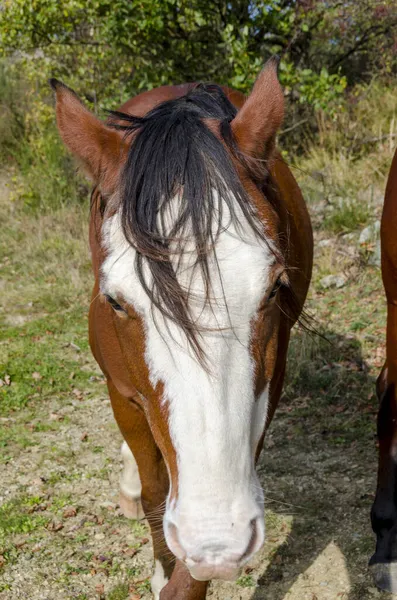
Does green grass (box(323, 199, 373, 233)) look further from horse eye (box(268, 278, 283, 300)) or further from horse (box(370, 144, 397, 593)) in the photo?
horse eye (box(268, 278, 283, 300))

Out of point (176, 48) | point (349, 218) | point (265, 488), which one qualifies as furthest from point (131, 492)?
point (176, 48)

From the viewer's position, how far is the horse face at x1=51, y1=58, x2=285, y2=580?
1.60 meters

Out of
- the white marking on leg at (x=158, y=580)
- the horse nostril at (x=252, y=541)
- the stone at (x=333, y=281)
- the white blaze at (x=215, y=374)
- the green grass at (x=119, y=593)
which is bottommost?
the stone at (x=333, y=281)

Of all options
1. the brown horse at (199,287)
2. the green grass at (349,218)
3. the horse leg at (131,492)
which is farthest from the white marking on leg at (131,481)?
the green grass at (349,218)

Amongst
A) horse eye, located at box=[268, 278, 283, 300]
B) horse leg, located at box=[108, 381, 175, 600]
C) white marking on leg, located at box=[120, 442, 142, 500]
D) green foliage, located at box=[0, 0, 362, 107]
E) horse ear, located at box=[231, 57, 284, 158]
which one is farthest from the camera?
green foliage, located at box=[0, 0, 362, 107]

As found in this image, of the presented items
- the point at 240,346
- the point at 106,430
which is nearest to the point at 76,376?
the point at 106,430

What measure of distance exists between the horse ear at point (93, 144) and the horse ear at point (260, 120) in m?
0.39

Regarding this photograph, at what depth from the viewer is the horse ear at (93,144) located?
2.09 metres

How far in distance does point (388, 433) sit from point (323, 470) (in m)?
0.79

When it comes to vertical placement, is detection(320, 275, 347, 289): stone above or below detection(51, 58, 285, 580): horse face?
below

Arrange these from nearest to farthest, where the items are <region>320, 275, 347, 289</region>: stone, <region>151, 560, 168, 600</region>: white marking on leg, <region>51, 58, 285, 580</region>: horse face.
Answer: <region>51, 58, 285, 580</region>: horse face → <region>151, 560, 168, 600</region>: white marking on leg → <region>320, 275, 347, 289</region>: stone

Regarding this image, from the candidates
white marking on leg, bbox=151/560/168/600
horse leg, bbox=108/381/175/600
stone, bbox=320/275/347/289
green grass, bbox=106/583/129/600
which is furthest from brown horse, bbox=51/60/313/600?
stone, bbox=320/275/347/289

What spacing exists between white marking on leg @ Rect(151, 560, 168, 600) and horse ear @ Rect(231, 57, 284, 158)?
6.17 feet

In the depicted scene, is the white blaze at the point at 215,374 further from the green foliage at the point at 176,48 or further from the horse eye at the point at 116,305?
the green foliage at the point at 176,48
